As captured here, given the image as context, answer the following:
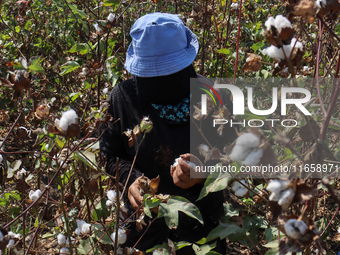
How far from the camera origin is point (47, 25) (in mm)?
3701

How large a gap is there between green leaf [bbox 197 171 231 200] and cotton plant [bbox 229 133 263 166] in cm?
22

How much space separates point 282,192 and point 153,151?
97 cm

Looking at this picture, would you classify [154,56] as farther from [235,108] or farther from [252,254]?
[252,254]

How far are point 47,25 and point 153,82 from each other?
2816 mm

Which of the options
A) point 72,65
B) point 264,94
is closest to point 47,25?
point 72,65

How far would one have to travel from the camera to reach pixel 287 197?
517 millimetres

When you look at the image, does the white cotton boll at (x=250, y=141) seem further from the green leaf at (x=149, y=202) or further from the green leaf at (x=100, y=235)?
the green leaf at (x=100, y=235)

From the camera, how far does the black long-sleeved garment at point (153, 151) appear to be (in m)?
1.43

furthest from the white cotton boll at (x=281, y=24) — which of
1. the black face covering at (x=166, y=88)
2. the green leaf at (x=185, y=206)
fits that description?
the black face covering at (x=166, y=88)

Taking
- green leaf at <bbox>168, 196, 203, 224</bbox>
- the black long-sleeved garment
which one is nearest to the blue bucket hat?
the black long-sleeved garment

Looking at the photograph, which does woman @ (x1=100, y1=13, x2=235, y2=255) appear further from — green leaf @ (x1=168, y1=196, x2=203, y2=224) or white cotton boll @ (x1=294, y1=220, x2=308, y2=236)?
white cotton boll @ (x1=294, y1=220, x2=308, y2=236)

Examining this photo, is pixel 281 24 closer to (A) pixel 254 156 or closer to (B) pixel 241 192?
(A) pixel 254 156

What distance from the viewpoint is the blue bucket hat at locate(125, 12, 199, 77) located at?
1.25 metres

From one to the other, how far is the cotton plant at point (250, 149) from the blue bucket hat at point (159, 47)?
729 mm
